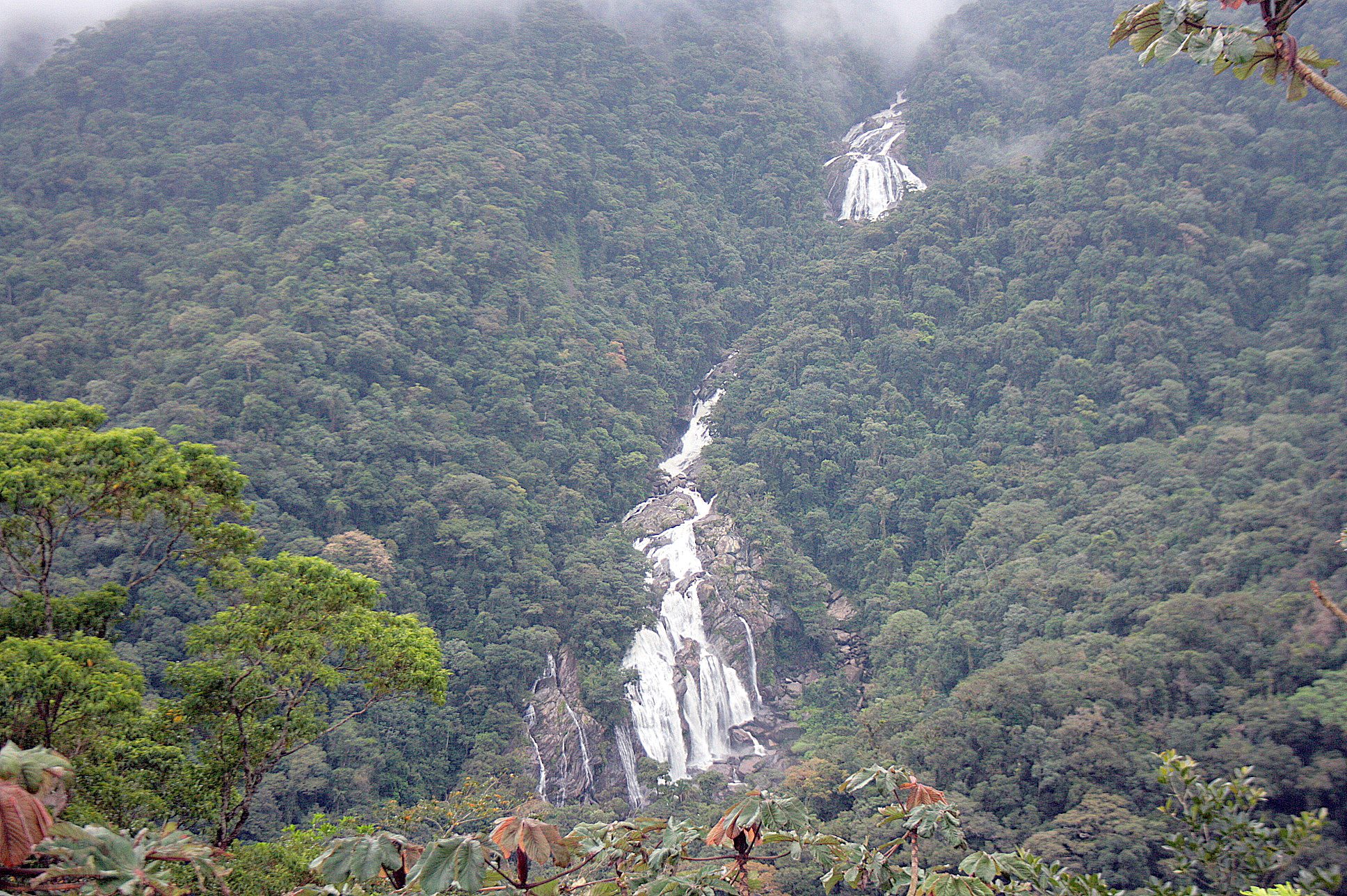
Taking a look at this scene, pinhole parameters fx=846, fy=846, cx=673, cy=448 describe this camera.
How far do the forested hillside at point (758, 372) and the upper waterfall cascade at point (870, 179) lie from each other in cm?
123

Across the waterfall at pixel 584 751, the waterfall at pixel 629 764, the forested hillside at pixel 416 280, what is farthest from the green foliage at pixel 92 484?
the waterfall at pixel 629 764

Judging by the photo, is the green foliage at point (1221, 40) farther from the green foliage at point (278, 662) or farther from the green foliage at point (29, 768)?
the green foliage at point (278, 662)

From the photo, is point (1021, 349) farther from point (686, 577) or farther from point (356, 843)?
point (356, 843)

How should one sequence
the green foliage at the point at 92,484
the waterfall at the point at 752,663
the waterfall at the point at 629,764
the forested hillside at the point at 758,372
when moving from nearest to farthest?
the green foliage at the point at 92,484, the forested hillside at the point at 758,372, the waterfall at the point at 629,764, the waterfall at the point at 752,663

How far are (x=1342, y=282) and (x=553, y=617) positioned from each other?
2386cm

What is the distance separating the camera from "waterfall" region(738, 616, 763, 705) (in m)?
23.6

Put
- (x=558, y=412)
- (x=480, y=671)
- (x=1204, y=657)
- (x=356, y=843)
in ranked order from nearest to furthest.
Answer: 1. (x=356, y=843)
2. (x=1204, y=657)
3. (x=480, y=671)
4. (x=558, y=412)

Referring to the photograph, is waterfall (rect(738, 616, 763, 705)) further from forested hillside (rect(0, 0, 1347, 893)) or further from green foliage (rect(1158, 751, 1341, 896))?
green foliage (rect(1158, 751, 1341, 896))

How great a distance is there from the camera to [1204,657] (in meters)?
15.5

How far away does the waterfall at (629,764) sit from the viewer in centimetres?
1997

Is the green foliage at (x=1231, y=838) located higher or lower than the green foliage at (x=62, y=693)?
lower

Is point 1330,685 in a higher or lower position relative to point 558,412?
lower

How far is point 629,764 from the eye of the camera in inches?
809

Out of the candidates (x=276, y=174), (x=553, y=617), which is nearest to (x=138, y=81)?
(x=276, y=174)
